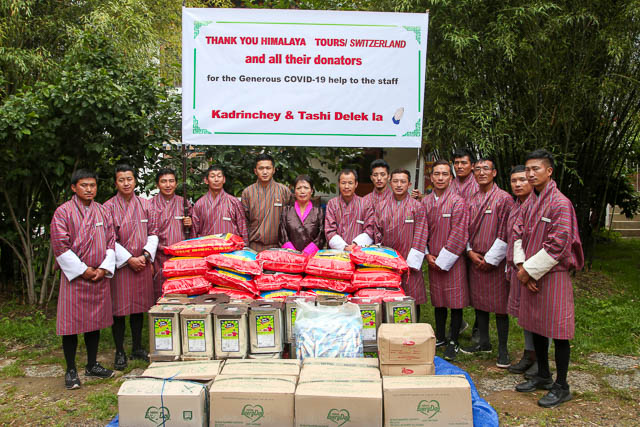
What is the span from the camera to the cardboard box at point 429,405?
256 cm

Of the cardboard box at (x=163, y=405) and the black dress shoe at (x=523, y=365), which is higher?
the cardboard box at (x=163, y=405)

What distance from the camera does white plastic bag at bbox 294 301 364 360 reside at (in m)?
3.14

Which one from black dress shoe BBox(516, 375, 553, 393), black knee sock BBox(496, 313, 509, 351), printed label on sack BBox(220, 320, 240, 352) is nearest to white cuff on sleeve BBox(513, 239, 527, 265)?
black knee sock BBox(496, 313, 509, 351)

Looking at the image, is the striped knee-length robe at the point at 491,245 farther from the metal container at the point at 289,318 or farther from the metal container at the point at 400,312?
the metal container at the point at 289,318

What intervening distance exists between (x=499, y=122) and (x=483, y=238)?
219 centimetres

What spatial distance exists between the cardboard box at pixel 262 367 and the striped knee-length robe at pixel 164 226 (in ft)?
5.76

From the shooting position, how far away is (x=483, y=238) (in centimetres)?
421

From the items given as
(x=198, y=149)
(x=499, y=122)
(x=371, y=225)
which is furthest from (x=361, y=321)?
(x=499, y=122)

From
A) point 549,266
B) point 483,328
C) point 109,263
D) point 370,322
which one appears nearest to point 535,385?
point 483,328

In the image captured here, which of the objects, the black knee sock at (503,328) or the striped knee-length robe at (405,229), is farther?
the striped knee-length robe at (405,229)

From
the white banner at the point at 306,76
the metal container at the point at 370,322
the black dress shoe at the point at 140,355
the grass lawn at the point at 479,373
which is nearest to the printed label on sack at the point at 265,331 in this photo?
the metal container at the point at 370,322

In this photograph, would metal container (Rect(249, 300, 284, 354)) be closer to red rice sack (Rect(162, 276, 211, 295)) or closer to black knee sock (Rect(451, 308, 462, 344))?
red rice sack (Rect(162, 276, 211, 295))

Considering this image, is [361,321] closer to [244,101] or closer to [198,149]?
[244,101]

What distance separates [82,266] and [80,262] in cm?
3
